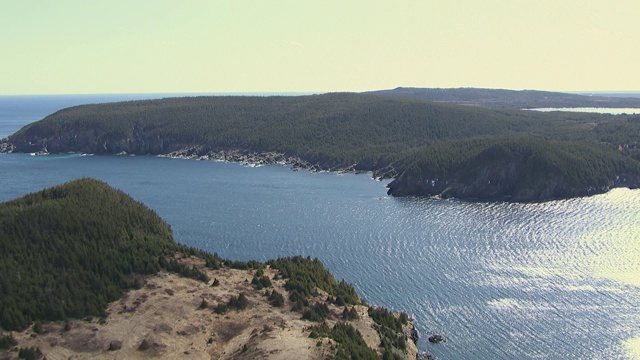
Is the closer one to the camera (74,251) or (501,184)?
(74,251)

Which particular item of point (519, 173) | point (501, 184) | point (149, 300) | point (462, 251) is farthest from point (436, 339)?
point (519, 173)

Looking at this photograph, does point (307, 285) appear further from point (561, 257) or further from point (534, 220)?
point (534, 220)

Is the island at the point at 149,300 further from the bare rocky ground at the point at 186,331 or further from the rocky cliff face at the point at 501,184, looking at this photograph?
the rocky cliff face at the point at 501,184

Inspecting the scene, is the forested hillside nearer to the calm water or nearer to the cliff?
the calm water

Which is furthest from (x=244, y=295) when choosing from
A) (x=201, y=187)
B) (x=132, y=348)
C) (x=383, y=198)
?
(x=201, y=187)

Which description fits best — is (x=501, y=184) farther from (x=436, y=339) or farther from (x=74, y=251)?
(x=74, y=251)

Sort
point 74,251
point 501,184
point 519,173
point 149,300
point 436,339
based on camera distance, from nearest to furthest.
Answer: point 436,339 → point 149,300 → point 74,251 → point 501,184 → point 519,173

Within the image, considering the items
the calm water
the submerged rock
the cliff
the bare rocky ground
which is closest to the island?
the bare rocky ground
